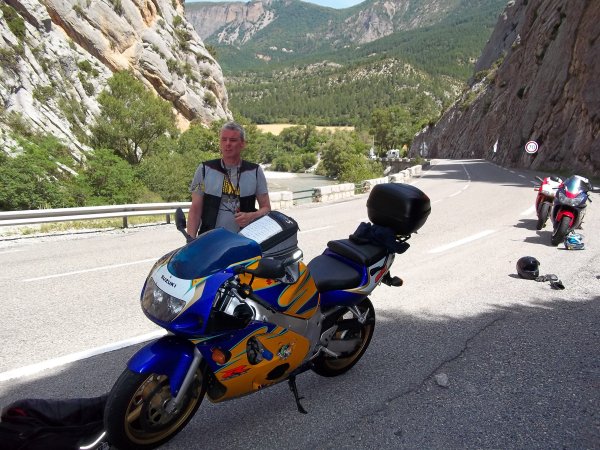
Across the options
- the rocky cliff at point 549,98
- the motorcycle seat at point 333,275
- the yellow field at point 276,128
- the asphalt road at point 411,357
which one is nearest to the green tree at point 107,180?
the asphalt road at point 411,357

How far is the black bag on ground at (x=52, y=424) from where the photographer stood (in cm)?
236

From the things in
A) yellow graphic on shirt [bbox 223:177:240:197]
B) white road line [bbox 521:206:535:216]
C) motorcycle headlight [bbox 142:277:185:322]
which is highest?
yellow graphic on shirt [bbox 223:177:240:197]

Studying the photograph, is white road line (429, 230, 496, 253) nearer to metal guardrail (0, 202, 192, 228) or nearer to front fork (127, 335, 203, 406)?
front fork (127, 335, 203, 406)

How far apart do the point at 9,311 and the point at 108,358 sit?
2.08 metres

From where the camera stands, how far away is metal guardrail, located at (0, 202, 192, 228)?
10.1 metres

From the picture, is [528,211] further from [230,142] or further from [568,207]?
[230,142]

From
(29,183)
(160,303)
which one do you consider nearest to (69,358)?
(160,303)

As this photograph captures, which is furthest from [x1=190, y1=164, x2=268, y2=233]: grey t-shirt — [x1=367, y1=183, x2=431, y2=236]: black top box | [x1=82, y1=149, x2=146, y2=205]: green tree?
[x1=82, y1=149, x2=146, y2=205]: green tree

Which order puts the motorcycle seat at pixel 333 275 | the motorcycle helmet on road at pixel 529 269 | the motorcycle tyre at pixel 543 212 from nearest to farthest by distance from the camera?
the motorcycle seat at pixel 333 275
the motorcycle helmet on road at pixel 529 269
the motorcycle tyre at pixel 543 212

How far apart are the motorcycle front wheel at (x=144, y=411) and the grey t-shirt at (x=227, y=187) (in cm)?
182

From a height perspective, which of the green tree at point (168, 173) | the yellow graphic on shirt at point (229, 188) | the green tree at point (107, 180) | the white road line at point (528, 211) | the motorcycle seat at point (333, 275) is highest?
the yellow graphic on shirt at point (229, 188)

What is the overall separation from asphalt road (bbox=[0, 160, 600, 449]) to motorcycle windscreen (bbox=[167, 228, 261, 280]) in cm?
118

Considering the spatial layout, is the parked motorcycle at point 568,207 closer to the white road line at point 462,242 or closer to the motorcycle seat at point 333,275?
the white road line at point 462,242

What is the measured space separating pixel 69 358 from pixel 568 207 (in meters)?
8.45
